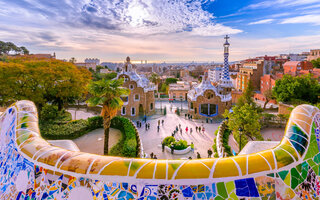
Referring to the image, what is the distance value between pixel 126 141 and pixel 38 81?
16.3 metres

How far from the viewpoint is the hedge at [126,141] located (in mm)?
16250

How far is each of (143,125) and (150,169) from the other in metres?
24.7

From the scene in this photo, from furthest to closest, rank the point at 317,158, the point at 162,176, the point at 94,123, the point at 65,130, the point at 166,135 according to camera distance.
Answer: the point at 94,123, the point at 166,135, the point at 65,130, the point at 317,158, the point at 162,176

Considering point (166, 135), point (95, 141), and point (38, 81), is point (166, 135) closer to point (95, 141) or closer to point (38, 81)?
point (95, 141)

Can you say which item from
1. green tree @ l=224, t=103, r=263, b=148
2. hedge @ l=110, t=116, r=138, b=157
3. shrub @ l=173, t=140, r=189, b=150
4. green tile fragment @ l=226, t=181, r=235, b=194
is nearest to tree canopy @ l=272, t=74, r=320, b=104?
green tree @ l=224, t=103, r=263, b=148

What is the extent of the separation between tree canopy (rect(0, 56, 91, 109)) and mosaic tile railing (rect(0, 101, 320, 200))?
20.5 meters

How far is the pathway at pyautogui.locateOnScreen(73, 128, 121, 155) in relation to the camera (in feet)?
62.7

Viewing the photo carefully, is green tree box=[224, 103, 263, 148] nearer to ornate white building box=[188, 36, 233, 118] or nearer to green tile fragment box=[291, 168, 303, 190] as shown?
green tile fragment box=[291, 168, 303, 190]

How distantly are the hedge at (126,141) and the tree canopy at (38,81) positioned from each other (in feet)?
20.3

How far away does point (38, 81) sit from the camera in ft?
85.5

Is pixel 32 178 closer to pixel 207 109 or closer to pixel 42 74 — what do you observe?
pixel 42 74

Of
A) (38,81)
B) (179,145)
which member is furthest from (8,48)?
(179,145)

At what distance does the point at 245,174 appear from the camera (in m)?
4.31

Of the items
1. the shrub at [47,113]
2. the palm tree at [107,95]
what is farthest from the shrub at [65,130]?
the palm tree at [107,95]
